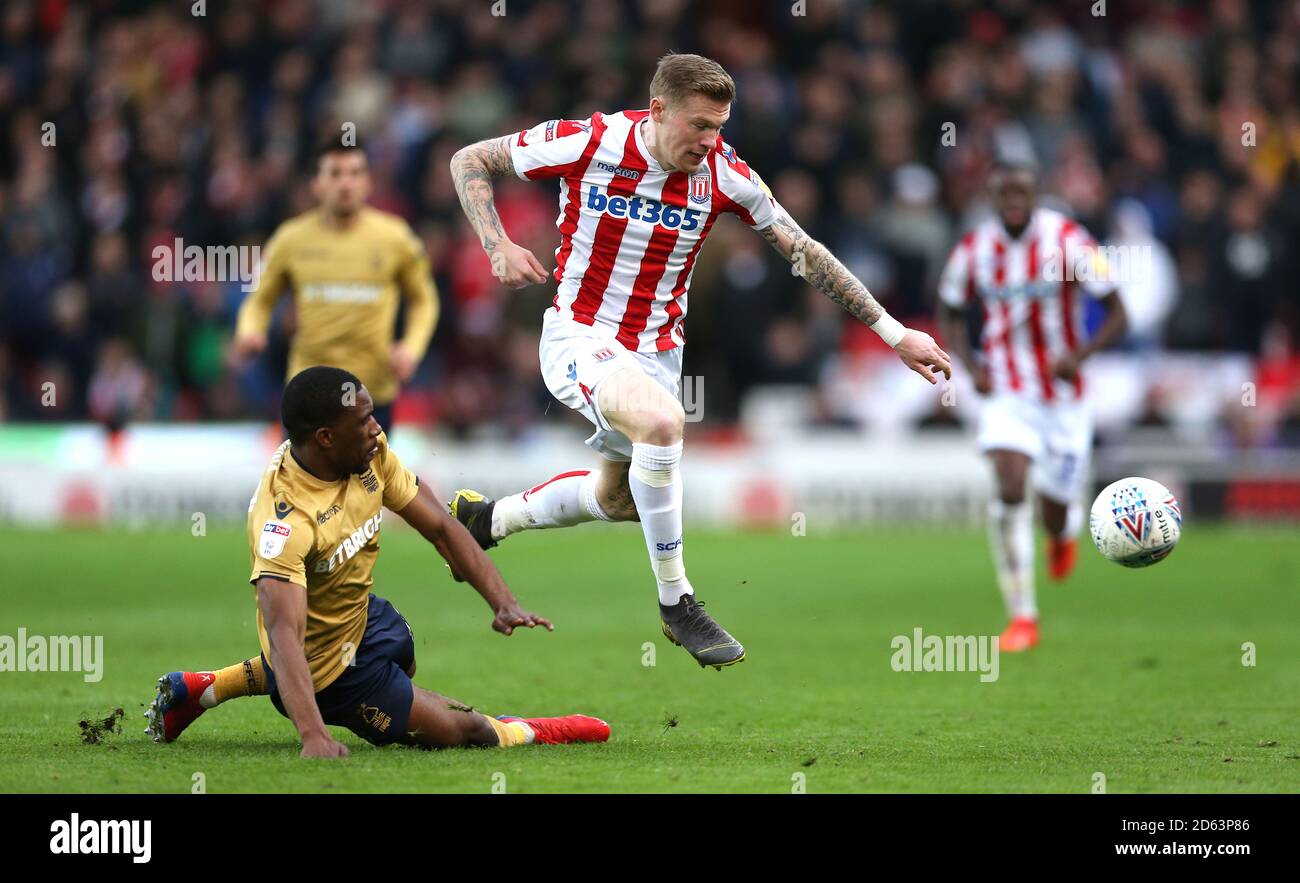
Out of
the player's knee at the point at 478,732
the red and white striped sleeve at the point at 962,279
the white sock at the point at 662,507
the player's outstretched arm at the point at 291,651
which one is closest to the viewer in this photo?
the player's outstretched arm at the point at 291,651

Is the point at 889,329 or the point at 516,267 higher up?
the point at 516,267

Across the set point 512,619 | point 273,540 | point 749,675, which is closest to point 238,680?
point 273,540

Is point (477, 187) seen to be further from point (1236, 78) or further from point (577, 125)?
point (1236, 78)

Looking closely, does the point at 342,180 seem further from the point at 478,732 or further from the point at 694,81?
the point at 478,732

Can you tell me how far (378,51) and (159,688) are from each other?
16384mm

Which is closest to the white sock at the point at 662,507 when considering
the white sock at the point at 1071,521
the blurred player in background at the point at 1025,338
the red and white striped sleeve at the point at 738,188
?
the red and white striped sleeve at the point at 738,188

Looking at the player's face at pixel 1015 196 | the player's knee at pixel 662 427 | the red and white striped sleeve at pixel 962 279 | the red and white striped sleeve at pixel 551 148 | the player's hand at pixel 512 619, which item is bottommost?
the player's hand at pixel 512 619

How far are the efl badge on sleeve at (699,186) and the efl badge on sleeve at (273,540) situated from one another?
2.35 meters

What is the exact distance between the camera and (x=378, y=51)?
74.3ft

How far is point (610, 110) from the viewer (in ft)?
65.6

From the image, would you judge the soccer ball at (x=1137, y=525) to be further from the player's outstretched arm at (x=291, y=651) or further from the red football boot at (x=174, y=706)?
the red football boot at (x=174, y=706)

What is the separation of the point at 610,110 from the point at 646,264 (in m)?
12.3

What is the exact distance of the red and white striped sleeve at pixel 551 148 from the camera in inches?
306

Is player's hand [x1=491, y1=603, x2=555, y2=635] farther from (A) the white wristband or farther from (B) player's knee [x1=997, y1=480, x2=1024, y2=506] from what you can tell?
(B) player's knee [x1=997, y1=480, x2=1024, y2=506]
